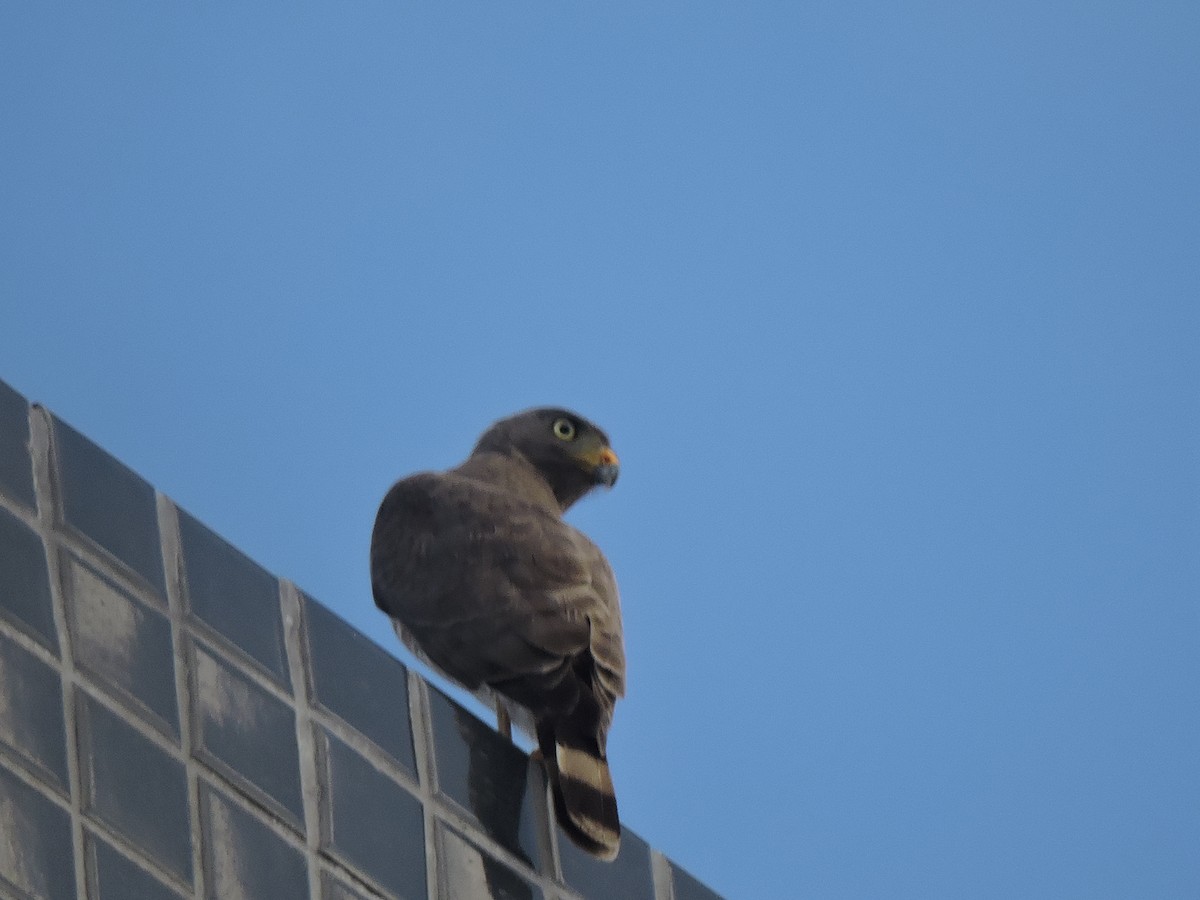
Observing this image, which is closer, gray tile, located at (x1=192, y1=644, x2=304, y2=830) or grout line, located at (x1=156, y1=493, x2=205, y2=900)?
grout line, located at (x1=156, y1=493, x2=205, y2=900)

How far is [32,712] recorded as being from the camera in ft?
7.95

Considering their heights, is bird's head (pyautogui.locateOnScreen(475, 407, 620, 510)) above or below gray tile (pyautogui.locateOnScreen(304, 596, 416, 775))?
above

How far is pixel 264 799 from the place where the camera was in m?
→ 2.79

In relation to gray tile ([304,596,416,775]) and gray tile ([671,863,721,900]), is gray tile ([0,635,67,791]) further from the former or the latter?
gray tile ([671,863,721,900])

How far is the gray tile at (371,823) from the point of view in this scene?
2961 mm

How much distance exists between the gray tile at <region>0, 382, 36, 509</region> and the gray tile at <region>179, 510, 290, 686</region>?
325 millimetres

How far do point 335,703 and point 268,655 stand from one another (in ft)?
0.56

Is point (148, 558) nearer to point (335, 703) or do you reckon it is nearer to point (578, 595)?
point (335, 703)

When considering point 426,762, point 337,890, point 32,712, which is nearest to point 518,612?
point 426,762

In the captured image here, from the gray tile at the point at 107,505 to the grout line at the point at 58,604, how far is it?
25 millimetres

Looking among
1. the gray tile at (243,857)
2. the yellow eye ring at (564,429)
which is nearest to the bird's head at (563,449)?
the yellow eye ring at (564,429)

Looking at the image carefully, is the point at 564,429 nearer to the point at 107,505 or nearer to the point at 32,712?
the point at 107,505

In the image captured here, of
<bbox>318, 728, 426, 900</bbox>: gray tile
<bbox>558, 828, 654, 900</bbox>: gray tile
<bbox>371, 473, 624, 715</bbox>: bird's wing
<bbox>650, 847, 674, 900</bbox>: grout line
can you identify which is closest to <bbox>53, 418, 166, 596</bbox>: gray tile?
<bbox>318, 728, 426, 900</bbox>: gray tile

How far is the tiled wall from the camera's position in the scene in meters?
2.43
